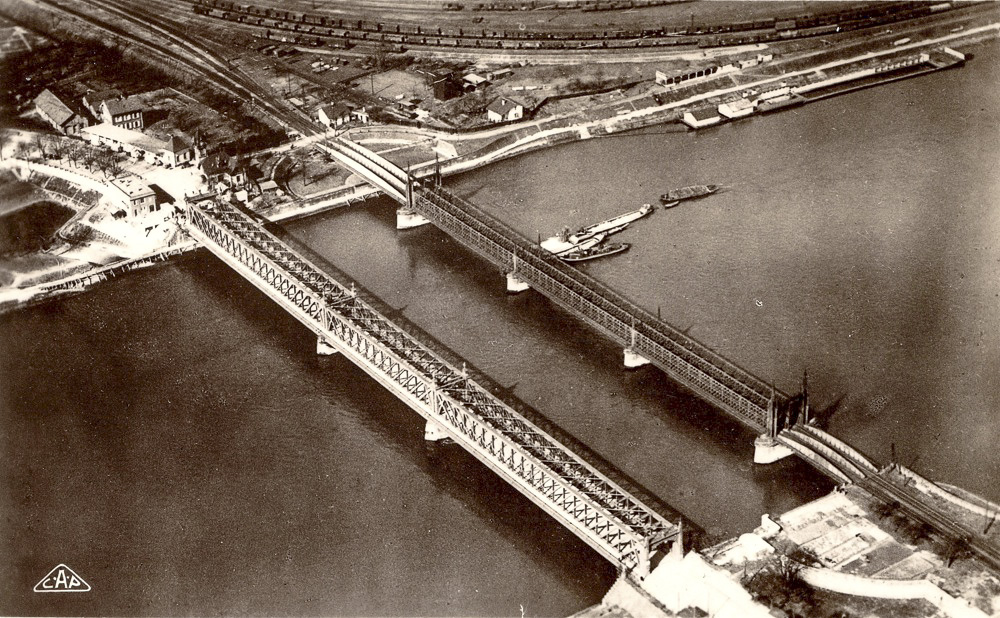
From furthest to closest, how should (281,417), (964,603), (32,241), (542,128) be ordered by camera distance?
(542,128), (32,241), (281,417), (964,603)

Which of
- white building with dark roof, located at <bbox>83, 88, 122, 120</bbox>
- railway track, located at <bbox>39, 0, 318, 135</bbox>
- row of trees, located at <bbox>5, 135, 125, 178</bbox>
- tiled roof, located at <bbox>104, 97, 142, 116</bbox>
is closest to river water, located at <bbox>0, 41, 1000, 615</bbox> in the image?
row of trees, located at <bbox>5, 135, 125, 178</bbox>

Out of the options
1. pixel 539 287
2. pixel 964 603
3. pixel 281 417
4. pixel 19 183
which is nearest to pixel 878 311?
pixel 539 287

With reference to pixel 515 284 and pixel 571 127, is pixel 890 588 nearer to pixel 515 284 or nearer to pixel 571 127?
pixel 515 284

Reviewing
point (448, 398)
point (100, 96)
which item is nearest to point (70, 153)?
point (100, 96)

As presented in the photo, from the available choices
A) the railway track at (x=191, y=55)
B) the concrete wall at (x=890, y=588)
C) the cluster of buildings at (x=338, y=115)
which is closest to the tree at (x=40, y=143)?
the railway track at (x=191, y=55)

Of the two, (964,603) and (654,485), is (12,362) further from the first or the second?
(964,603)
